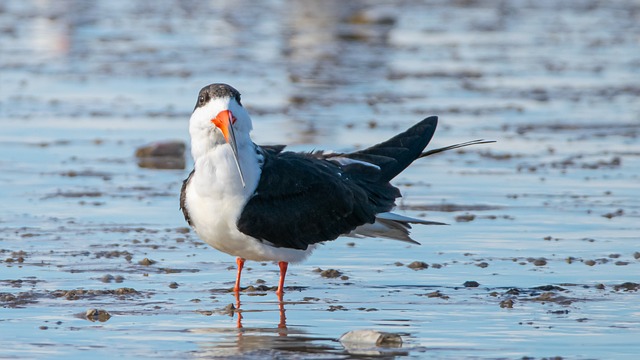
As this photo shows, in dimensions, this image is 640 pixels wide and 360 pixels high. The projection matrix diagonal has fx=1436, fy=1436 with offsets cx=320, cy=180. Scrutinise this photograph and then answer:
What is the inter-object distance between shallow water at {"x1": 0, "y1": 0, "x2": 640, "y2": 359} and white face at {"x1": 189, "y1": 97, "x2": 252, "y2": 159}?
2.41ft

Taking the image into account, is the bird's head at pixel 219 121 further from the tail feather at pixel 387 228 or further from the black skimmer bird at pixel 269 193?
the tail feather at pixel 387 228

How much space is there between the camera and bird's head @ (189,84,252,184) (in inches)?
241

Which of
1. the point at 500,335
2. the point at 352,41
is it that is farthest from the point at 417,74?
the point at 500,335

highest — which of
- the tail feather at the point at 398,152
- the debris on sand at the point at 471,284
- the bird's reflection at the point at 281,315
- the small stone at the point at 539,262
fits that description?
the tail feather at the point at 398,152

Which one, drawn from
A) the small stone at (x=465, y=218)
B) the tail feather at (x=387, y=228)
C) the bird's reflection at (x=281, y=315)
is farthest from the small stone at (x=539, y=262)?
the bird's reflection at (x=281, y=315)

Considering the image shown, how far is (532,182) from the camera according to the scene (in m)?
9.75

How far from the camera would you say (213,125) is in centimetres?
621

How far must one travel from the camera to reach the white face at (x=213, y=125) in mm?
6145

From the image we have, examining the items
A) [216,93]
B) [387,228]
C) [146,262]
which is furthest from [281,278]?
[216,93]

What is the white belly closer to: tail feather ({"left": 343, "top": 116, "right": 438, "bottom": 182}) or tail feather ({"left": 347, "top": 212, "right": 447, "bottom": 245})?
tail feather ({"left": 347, "top": 212, "right": 447, "bottom": 245})

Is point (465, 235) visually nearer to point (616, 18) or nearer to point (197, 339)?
point (197, 339)

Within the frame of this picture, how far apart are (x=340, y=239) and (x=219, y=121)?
6.80 feet

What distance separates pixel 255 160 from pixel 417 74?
31.5 feet

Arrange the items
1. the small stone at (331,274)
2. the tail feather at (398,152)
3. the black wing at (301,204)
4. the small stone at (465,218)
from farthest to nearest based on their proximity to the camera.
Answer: the small stone at (465,218) < the tail feather at (398,152) < the small stone at (331,274) < the black wing at (301,204)
